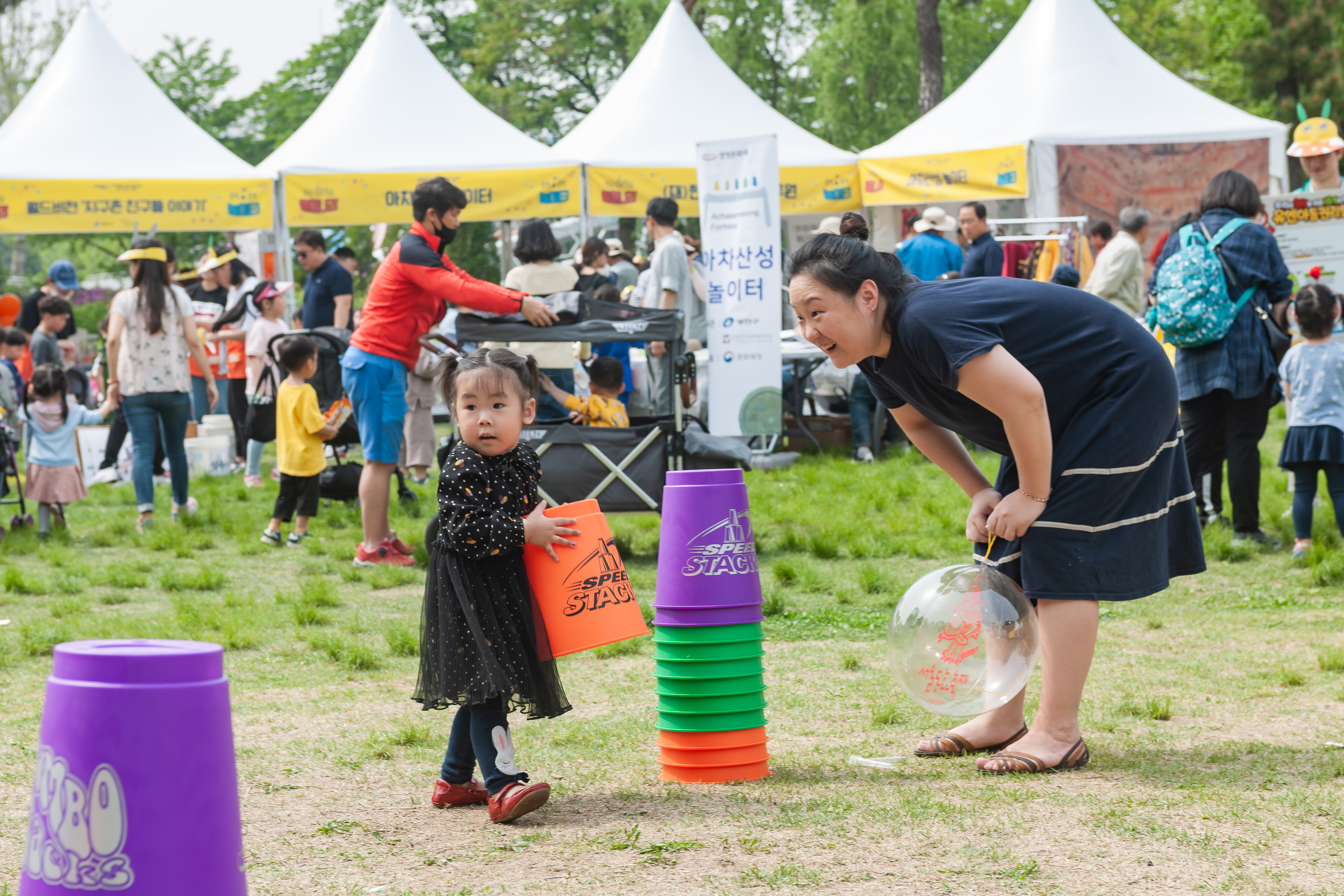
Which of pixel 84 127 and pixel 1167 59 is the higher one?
pixel 1167 59

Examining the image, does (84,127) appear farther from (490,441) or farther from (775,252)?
(490,441)

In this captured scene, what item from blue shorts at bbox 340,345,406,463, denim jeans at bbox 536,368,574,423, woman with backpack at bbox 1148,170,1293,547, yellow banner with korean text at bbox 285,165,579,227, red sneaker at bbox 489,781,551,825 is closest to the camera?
red sneaker at bbox 489,781,551,825

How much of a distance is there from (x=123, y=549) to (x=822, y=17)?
2942cm

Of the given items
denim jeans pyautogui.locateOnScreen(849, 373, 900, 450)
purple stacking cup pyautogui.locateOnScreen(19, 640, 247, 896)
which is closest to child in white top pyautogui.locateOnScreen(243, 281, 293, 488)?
denim jeans pyautogui.locateOnScreen(849, 373, 900, 450)

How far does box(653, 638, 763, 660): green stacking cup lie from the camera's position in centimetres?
367

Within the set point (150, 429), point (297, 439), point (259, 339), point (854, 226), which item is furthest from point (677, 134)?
point (854, 226)

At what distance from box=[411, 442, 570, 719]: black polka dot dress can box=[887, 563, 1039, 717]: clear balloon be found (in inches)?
37.5

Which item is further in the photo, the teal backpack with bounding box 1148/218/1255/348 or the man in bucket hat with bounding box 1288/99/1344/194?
the man in bucket hat with bounding box 1288/99/1344/194

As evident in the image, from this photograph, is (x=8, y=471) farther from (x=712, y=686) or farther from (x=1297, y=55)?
(x=1297, y=55)

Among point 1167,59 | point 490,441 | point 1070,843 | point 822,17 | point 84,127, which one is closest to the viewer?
point 1070,843

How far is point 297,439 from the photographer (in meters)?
8.58

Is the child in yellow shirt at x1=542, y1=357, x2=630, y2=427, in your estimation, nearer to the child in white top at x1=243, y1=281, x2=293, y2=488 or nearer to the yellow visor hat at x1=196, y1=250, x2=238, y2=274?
the child in white top at x1=243, y1=281, x2=293, y2=488

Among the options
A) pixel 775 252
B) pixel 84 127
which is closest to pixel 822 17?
pixel 84 127

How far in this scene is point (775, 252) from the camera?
993 cm
